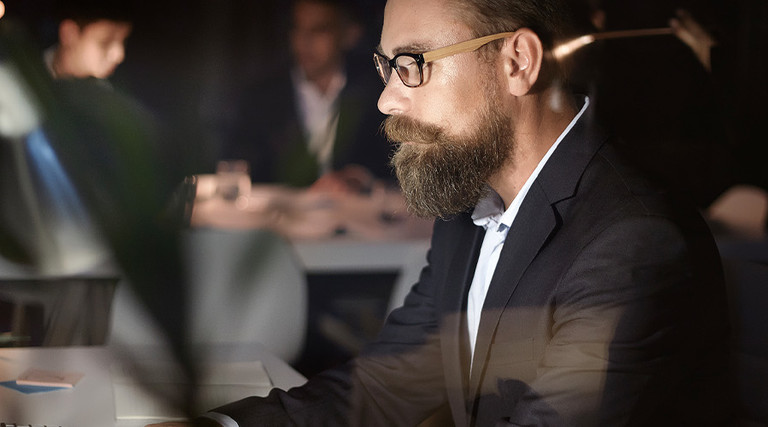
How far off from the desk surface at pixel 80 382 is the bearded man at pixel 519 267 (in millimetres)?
127

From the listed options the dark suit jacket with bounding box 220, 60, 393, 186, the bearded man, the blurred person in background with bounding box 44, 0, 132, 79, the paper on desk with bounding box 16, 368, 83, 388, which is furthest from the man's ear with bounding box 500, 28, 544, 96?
the dark suit jacket with bounding box 220, 60, 393, 186

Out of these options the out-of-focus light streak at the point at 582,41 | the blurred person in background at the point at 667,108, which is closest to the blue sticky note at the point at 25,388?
the out-of-focus light streak at the point at 582,41

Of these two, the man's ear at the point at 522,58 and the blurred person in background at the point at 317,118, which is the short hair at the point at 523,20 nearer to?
the man's ear at the point at 522,58

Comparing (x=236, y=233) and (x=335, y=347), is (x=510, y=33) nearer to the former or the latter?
(x=236, y=233)

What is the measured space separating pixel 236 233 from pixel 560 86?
3.20 feet

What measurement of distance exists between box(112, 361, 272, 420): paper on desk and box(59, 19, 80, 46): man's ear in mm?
853

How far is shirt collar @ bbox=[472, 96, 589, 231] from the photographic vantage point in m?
0.96

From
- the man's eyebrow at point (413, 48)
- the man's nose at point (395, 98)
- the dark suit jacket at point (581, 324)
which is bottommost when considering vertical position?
the dark suit jacket at point (581, 324)

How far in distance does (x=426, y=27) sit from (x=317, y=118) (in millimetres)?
2907

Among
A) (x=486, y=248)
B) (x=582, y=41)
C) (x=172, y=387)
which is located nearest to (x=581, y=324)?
(x=486, y=248)

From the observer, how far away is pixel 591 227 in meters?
0.83

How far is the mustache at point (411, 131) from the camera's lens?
96 centimetres

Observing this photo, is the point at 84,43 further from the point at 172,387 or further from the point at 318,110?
the point at 318,110

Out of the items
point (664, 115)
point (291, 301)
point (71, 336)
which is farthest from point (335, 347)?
point (71, 336)
